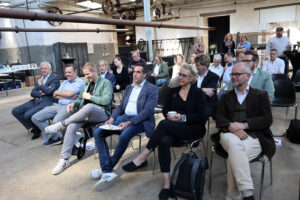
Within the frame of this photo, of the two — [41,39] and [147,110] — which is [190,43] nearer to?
[41,39]

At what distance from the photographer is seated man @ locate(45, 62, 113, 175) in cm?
294

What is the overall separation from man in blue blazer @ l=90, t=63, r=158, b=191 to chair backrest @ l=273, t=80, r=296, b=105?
221 centimetres

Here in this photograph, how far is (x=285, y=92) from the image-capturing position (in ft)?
12.3

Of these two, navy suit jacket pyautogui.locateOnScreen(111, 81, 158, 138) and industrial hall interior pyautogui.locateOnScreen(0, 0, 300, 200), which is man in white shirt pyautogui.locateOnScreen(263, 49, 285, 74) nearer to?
industrial hall interior pyautogui.locateOnScreen(0, 0, 300, 200)

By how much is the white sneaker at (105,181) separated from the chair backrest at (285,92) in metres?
2.85

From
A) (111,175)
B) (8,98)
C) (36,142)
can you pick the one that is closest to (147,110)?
(111,175)

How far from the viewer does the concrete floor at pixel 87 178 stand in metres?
2.31

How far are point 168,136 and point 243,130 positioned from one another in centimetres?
69

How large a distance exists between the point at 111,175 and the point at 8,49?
12821 millimetres

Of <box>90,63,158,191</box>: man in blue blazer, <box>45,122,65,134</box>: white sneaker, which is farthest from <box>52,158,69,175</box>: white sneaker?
<box>90,63,158,191</box>: man in blue blazer

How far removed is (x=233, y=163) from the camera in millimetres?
1929

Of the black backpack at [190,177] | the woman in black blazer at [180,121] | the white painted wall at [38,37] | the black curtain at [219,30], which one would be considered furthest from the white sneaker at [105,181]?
the black curtain at [219,30]

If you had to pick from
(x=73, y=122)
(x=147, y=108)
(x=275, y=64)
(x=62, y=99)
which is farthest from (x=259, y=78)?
(x=62, y=99)

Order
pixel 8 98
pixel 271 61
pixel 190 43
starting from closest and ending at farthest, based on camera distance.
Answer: pixel 271 61 < pixel 8 98 < pixel 190 43
